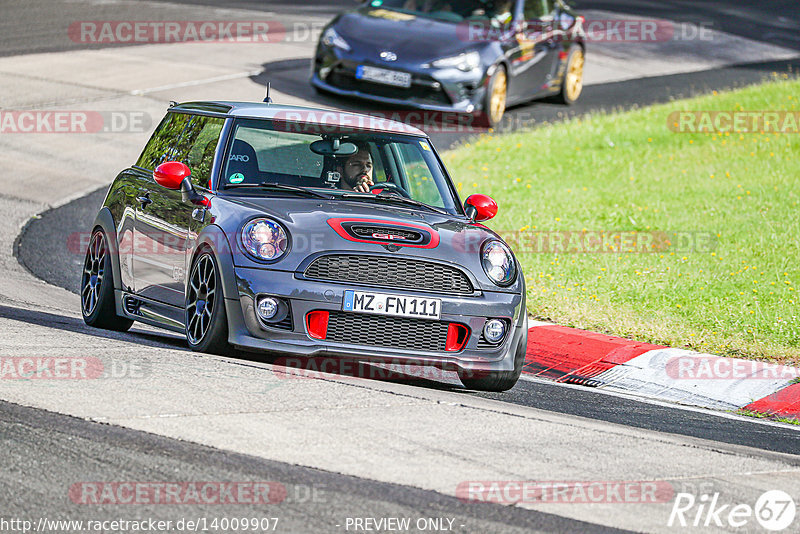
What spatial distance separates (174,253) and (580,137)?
35.6 ft

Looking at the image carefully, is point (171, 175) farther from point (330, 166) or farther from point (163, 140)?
point (163, 140)

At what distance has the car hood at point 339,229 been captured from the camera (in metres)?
7.24

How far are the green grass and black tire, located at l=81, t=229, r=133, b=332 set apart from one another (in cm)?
353

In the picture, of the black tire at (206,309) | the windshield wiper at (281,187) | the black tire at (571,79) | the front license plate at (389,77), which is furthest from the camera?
the black tire at (571,79)

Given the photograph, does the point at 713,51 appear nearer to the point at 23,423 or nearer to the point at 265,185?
the point at 265,185

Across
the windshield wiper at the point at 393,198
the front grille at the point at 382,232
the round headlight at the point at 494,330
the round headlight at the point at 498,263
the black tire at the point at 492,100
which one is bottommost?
the black tire at the point at 492,100

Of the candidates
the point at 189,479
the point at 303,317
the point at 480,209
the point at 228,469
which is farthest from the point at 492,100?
the point at 189,479

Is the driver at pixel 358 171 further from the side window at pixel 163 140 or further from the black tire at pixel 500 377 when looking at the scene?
the black tire at pixel 500 377

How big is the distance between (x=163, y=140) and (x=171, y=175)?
1.16 m

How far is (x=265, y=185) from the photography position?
8008 millimetres

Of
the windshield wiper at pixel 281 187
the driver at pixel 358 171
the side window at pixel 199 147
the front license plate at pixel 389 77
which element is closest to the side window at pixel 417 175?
the driver at pixel 358 171

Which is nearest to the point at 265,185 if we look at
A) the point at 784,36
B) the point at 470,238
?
the point at 470,238

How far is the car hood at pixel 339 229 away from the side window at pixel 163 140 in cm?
134

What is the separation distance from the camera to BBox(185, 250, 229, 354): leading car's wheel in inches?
289
